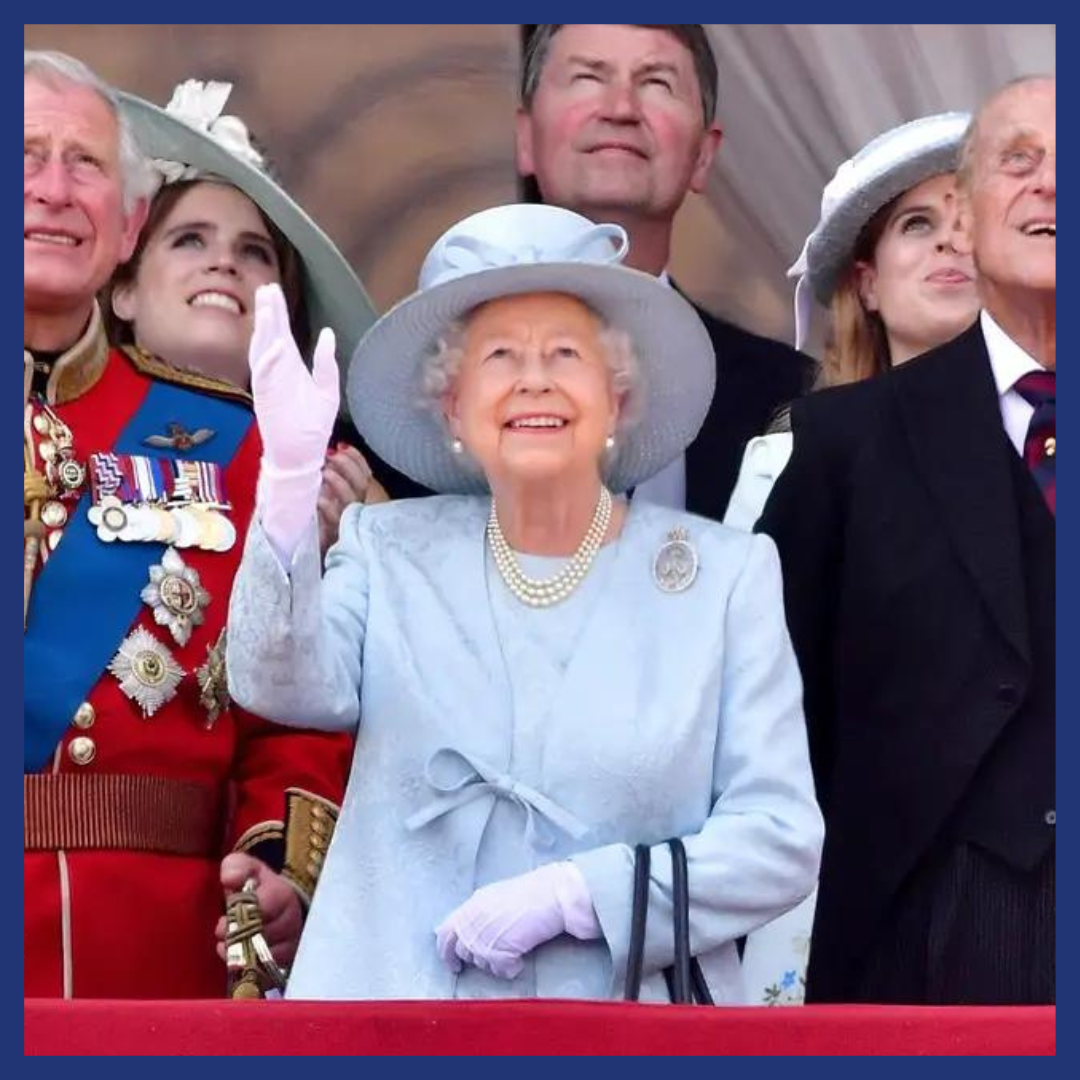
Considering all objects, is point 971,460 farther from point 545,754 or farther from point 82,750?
point 82,750

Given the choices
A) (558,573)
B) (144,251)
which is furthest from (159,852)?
(144,251)

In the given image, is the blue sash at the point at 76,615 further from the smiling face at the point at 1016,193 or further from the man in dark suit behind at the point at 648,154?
the smiling face at the point at 1016,193

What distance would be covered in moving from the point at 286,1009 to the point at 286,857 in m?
0.61

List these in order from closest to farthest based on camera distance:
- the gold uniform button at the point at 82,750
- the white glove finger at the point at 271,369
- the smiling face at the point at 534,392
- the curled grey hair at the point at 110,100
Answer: the white glove finger at the point at 271,369 < the smiling face at the point at 534,392 < the gold uniform button at the point at 82,750 < the curled grey hair at the point at 110,100

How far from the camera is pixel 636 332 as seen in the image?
4.94 m

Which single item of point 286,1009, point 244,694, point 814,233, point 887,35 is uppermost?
point 887,35

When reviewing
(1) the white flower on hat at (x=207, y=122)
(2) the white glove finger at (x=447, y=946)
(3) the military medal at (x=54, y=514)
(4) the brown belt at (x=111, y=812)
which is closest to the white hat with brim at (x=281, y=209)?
(1) the white flower on hat at (x=207, y=122)

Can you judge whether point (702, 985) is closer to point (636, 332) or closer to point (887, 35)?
point (636, 332)

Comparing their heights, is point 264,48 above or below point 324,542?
above

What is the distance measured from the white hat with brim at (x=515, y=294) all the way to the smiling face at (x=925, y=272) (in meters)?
0.61

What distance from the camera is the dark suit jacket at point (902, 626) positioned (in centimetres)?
502

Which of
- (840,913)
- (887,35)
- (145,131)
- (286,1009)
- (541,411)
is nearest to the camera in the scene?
(286,1009)

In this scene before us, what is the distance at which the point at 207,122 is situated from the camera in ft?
18.9

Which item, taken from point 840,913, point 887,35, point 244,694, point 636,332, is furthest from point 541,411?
point 887,35
